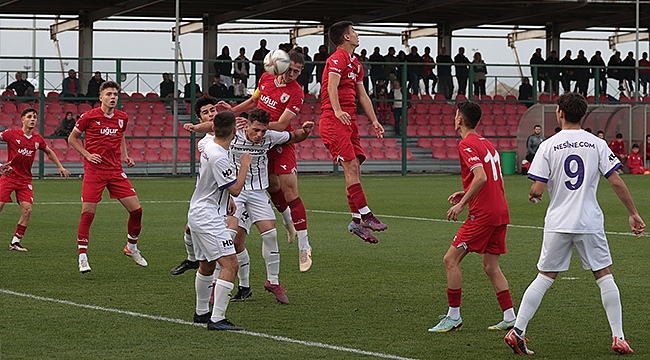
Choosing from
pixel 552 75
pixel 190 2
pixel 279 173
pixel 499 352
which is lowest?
pixel 499 352

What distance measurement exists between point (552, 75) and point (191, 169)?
1333 cm

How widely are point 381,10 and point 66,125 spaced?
46.6 ft

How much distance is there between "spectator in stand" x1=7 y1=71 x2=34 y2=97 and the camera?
33.4 m

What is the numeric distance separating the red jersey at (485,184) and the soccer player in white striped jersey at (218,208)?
1685 mm

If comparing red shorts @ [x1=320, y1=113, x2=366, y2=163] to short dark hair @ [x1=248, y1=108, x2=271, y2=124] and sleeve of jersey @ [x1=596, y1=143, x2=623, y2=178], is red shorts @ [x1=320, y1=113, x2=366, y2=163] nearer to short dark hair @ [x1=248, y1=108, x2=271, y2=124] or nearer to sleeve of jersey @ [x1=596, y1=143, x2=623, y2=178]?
short dark hair @ [x1=248, y1=108, x2=271, y2=124]

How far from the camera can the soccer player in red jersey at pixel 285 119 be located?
1145 cm

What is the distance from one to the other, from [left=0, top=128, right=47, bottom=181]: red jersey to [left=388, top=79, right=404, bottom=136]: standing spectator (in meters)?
23.2

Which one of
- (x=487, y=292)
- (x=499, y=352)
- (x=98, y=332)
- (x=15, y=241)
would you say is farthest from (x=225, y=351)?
(x=15, y=241)

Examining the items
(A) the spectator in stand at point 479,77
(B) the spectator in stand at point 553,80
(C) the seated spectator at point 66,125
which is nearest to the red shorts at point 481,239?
(C) the seated spectator at point 66,125

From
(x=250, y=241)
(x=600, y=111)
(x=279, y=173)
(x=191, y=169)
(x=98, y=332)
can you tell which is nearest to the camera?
(x=98, y=332)

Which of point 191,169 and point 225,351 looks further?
point 191,169

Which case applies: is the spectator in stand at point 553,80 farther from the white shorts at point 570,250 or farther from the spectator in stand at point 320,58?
the white shorts at point 570,250

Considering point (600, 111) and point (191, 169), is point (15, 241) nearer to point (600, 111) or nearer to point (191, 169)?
point (191, 169)

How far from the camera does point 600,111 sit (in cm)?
3816
